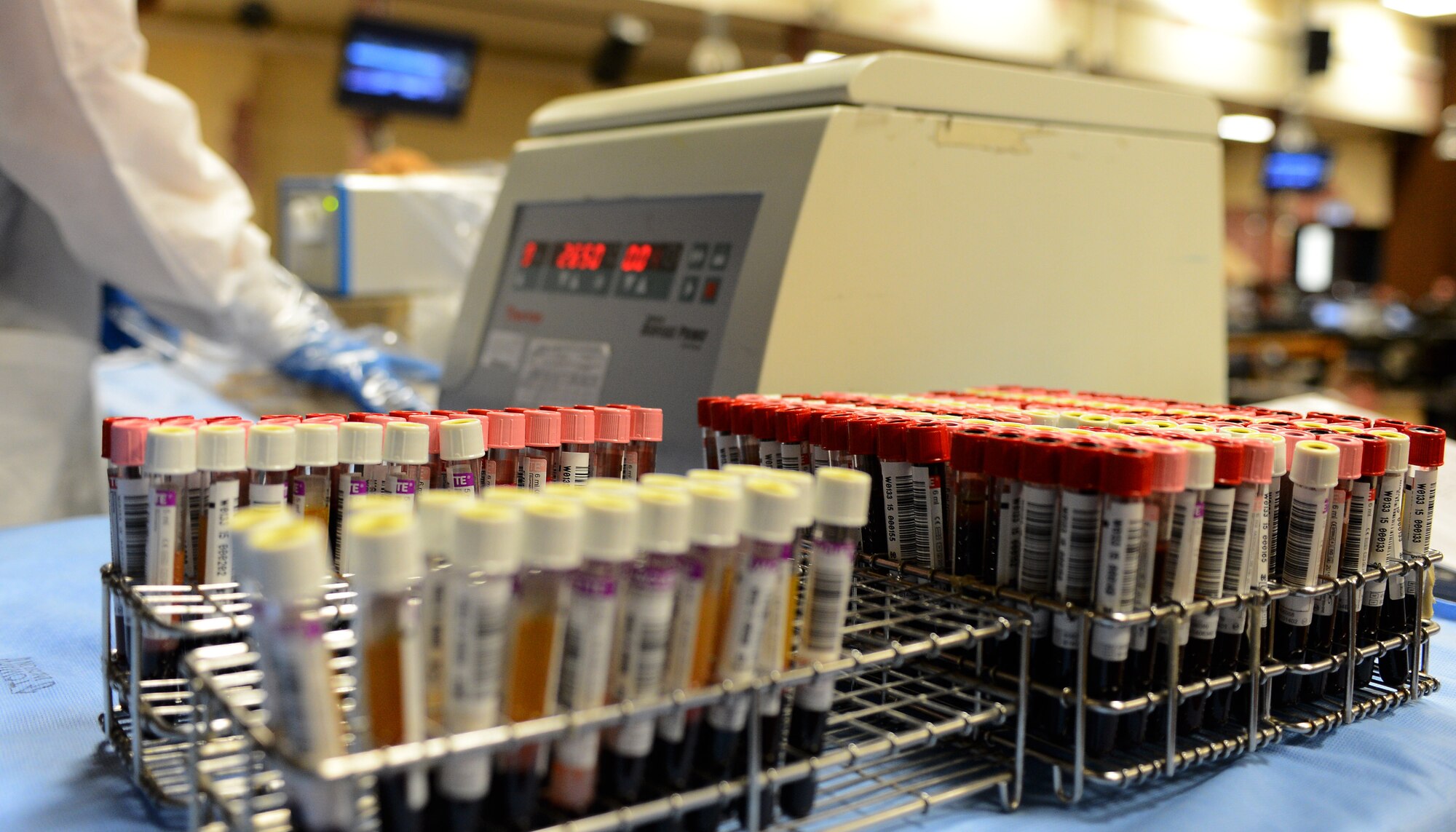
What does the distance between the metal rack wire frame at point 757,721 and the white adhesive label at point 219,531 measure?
0.19ft

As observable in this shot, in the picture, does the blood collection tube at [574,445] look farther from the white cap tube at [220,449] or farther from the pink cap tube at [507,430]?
the white cap tube at [220,449]

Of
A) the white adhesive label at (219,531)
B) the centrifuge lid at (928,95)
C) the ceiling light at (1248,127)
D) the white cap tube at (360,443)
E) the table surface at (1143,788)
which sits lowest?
the table surface at (1143,788)

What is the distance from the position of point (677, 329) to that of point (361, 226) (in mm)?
1372

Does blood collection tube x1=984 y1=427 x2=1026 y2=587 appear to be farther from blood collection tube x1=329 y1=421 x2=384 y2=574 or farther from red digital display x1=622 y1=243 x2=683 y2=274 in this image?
red digital display x1=622 y1=243 x2=683 y2=274

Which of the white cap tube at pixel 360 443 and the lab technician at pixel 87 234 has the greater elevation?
the lab technician at pixel 87 234

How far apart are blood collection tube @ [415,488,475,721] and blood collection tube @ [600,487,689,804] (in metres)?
0.09

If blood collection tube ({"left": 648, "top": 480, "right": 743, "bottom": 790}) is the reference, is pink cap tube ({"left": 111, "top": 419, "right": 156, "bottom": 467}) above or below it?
above

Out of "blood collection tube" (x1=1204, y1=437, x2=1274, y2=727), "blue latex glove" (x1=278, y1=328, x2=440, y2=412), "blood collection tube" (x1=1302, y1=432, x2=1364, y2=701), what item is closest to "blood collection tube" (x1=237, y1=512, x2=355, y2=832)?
"blood collection tube" (x1=1204, y1=437, x2=1274, y2=727)

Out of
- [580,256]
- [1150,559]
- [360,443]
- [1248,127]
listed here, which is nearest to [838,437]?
[1150,559]

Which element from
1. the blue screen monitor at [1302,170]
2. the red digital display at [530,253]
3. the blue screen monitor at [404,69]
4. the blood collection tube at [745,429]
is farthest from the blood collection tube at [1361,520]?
the blue screen monitor at [1302,170]

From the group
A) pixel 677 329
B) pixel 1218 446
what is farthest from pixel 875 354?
pixel 1218 446

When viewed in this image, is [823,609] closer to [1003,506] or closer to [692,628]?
[692,628]

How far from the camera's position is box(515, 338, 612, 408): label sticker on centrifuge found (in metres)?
1.39

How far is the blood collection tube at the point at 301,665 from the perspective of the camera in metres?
0.46
